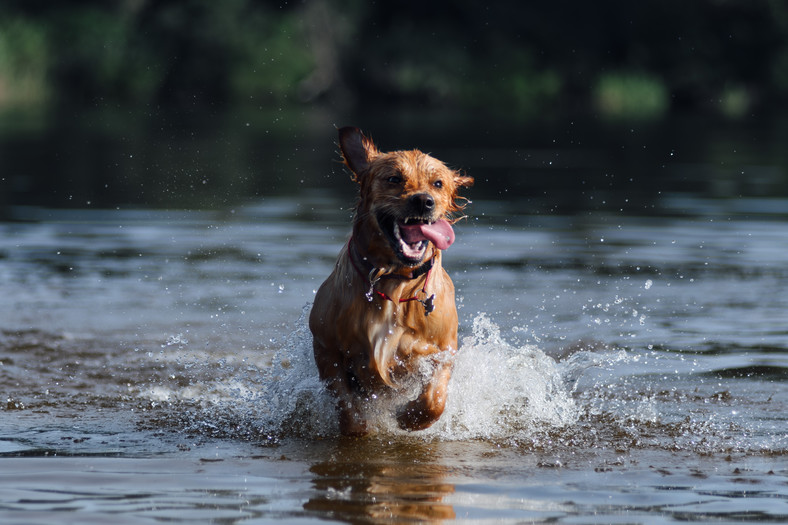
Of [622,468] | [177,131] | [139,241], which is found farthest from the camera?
[177,131]

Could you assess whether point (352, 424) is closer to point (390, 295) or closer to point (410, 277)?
point (390, 295)

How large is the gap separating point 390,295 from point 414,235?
39cm

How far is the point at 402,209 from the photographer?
18.9 feet

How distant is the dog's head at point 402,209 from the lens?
228 inches

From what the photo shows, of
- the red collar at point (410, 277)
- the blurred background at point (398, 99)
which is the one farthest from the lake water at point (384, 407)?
the blurred background at point (398, 99)

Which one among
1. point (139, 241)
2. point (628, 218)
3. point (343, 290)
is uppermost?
point (628, 218)

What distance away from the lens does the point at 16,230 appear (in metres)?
14.2

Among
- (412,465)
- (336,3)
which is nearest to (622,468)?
(412,465)

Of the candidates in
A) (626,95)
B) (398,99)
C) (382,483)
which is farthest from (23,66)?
(382,483)

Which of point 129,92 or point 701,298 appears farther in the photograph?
point 129,92

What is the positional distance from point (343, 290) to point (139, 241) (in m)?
8.03

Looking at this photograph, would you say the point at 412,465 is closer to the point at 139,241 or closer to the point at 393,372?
the point at 393,372

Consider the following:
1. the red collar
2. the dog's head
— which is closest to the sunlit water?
the red collar

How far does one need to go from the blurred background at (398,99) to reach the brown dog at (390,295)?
1021 centimetres
